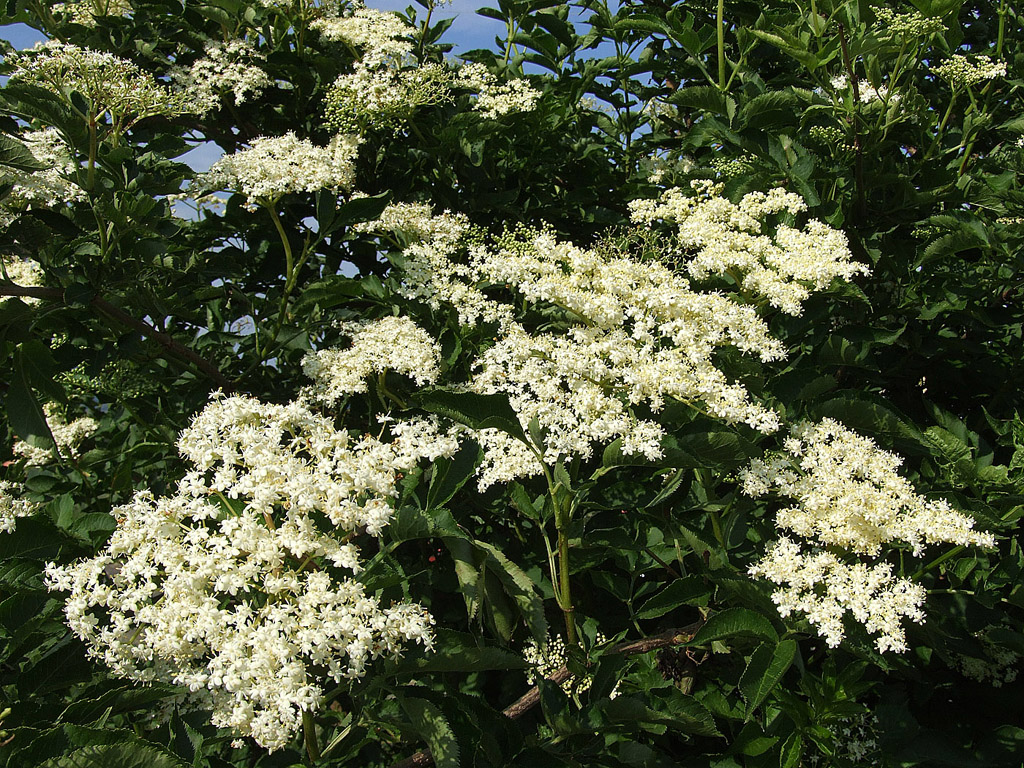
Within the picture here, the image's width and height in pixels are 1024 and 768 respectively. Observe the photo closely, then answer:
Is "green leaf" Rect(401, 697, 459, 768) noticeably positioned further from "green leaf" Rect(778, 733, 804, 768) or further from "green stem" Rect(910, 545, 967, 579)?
"green stem" Rect(910, 545, 967, 579)

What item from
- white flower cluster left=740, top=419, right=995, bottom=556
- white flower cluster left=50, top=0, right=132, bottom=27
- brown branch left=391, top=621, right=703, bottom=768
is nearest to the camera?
white flower cluster left=740, top=419, right=995, bottom=556

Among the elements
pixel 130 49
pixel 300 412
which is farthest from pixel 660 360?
pixel 130 49

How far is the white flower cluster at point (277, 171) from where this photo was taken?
2746 mm

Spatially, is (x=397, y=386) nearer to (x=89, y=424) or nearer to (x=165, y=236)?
(x=165, y=236)

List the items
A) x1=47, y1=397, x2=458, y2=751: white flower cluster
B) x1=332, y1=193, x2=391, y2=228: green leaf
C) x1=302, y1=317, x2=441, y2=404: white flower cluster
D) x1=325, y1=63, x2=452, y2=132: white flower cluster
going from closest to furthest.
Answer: x1=47, y1=397, x2=458, y2=751: white flower cluster → x1=302, y1=317, x2=441, y2=404: white flower cluster → x1=332, y1=193, x2=391, y2=228: green leaf → x1=325, y1=63, x2=452, y2=132: white flower cluster

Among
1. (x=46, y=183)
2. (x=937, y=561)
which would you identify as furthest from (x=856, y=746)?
(x=46, y=183)

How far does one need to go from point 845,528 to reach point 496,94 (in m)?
2.31

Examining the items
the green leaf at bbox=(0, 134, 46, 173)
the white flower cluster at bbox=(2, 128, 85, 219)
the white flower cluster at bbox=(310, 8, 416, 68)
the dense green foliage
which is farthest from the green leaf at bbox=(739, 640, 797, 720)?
the white flower cluster at bbox=(310, 8, 416, 68)

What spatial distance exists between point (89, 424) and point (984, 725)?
3.92 metres

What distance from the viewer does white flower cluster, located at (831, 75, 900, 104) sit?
2.59 metres

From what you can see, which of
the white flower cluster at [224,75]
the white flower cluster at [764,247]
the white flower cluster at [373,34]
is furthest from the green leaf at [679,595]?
the white flower cluster at [224,75]

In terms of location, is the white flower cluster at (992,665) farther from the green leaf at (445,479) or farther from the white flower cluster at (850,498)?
the green leaf at (445,479)

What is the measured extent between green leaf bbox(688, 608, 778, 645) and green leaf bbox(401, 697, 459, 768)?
0.62 metres

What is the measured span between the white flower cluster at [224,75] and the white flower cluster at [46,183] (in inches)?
23.3
